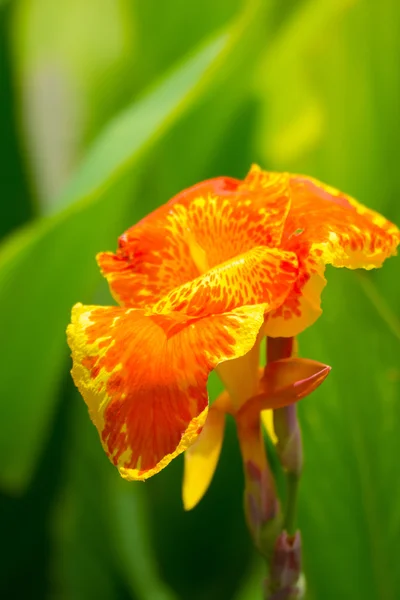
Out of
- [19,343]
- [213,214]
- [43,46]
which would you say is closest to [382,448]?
[213,214]

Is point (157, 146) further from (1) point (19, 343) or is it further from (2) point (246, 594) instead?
(2) point (246, 594)

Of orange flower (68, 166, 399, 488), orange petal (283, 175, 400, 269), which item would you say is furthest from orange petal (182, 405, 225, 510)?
orange petal (283, 175, 400, 269)

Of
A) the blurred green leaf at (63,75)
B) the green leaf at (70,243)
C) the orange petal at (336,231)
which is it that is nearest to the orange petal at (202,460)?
the orange petal at (336,231)


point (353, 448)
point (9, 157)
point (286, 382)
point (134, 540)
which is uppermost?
point (9, 157)

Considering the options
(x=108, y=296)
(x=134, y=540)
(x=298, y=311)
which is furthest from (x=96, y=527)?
(x=298, y=311)

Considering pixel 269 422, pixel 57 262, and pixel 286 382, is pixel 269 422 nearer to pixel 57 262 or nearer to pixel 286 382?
pixel 286 382

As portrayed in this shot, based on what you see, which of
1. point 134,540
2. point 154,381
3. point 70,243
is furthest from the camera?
point 134,540

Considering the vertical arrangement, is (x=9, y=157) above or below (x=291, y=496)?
above

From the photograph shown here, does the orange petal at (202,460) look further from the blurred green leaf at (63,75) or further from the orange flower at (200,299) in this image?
the blurred green leaf at (63,75)
